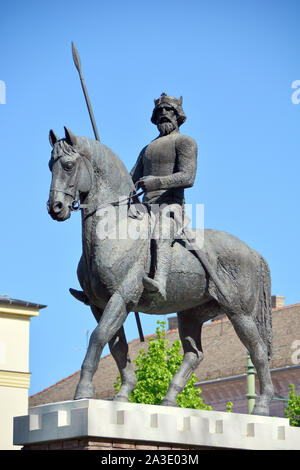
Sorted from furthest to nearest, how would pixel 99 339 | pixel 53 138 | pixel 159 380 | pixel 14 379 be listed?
pixel 14 379
pixel 159 380
pixel 53 138
pixel 99 339

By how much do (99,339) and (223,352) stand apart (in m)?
40.0

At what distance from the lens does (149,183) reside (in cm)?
1355

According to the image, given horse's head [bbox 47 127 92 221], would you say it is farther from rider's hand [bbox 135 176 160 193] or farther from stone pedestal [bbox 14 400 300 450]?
stone pedestal [bbox 14 400 300 450]

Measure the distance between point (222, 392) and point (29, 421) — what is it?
37.8 meters

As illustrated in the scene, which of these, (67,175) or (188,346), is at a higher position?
(67,175)

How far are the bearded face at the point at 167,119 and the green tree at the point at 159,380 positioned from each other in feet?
68.0

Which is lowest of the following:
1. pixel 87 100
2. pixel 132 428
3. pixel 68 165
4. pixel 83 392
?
pixel 132 428

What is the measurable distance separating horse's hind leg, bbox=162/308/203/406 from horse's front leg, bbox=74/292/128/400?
1549 mm

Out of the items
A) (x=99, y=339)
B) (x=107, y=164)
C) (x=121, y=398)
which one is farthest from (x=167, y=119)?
(x=121, y=398)

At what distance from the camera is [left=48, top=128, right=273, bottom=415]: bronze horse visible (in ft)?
41.5

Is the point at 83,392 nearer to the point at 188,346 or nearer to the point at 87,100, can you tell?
the point at 188,346

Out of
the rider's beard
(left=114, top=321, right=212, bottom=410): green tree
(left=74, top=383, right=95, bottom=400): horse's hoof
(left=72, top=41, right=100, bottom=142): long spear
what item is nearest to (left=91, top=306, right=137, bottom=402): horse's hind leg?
(left=74, top=383, right=95, bottom=400): horse's hoof

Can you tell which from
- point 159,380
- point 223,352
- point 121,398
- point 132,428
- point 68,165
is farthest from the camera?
point 223,352
